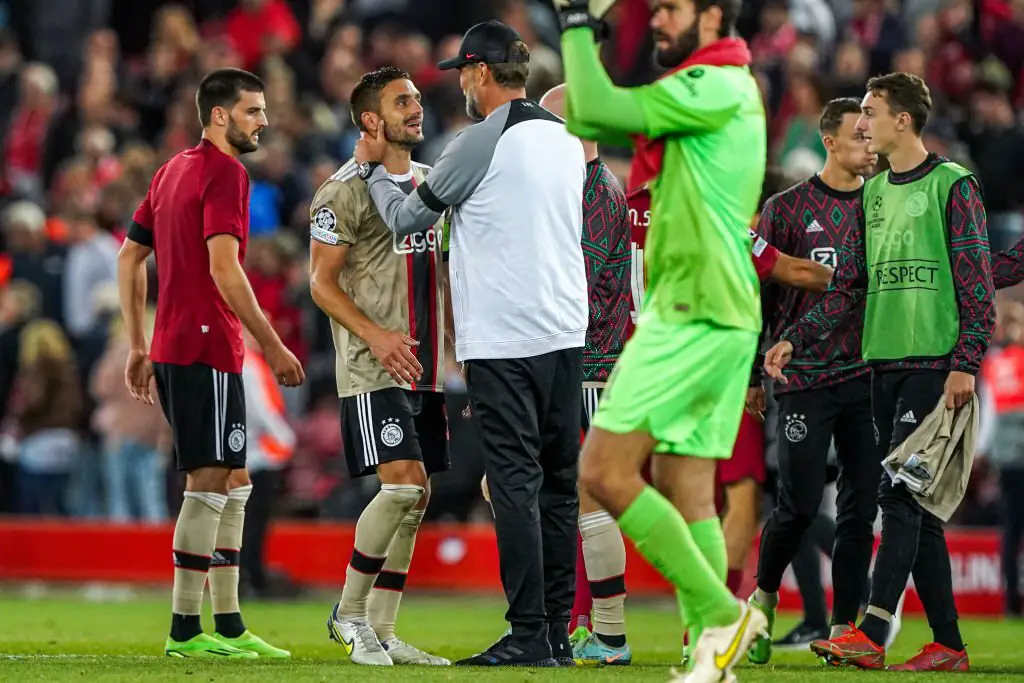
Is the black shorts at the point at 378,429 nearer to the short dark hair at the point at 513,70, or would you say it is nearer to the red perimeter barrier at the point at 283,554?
the short dark hair at the point at 513,70

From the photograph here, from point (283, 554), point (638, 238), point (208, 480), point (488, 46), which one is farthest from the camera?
point (283, 554)

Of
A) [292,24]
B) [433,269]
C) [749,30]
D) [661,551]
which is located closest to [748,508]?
[433,269]

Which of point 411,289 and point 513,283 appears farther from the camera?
point 411,289

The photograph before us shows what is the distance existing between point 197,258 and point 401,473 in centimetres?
151

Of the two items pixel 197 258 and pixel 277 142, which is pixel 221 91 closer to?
pixel 197 258

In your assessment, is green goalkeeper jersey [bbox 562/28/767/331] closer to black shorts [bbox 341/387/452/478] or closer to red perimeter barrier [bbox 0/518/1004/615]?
black shorts [bbox 341/387/452/478]

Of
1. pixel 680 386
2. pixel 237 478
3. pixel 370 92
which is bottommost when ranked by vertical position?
pixel 237 478

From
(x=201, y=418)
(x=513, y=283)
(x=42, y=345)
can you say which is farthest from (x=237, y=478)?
(x=42, y=345)

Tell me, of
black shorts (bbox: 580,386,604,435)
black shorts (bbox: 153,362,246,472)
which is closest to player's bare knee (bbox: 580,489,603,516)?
black shorts (bbox: 580,386,604,435)

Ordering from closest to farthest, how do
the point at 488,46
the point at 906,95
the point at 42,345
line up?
the point at 488,46, the point at 906,95, the point at 42,345

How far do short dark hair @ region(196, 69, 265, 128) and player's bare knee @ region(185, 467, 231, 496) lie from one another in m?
1.72

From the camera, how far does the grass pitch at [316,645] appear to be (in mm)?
7066

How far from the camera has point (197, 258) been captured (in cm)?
855

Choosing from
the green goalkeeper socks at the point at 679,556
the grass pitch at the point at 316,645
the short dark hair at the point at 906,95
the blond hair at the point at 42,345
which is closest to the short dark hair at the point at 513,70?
the short dark hair at the point at 906,95
